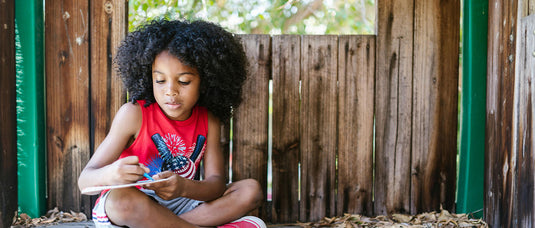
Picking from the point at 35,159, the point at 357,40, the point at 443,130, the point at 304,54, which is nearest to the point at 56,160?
the point at 35,159

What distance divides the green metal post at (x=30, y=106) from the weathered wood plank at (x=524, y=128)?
9.50 feet

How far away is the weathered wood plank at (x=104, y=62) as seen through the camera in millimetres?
2986

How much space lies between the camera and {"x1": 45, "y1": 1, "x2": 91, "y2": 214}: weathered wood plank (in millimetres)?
2979

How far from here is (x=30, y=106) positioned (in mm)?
2932

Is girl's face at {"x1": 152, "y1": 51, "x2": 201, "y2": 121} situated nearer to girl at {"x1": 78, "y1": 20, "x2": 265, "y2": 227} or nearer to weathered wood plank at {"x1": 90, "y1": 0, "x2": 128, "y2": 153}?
girl at {"x1": 78, "y1": 20, "x2": 265, "y2": 227}

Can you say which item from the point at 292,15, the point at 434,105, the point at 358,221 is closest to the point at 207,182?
the point at 358,221

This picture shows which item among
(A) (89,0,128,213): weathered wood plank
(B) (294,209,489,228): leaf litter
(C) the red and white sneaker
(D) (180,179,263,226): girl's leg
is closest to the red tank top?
(D) (180,179,263,226): girl's leg

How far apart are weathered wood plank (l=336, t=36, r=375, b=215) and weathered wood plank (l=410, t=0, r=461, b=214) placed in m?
0.30

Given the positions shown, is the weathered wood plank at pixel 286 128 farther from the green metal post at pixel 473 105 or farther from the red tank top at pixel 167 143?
the green metal post at pixel 473 105

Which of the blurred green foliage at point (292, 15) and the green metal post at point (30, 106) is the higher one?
the blurred green foliage at point (292, 15)

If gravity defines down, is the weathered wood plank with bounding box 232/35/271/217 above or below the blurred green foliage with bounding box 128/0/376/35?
below

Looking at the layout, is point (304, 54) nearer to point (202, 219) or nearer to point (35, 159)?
point (202, 219)

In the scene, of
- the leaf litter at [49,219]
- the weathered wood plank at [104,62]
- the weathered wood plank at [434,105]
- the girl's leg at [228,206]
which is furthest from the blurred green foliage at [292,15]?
the girl's leg at [228,206]

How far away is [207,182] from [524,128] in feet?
5.66
